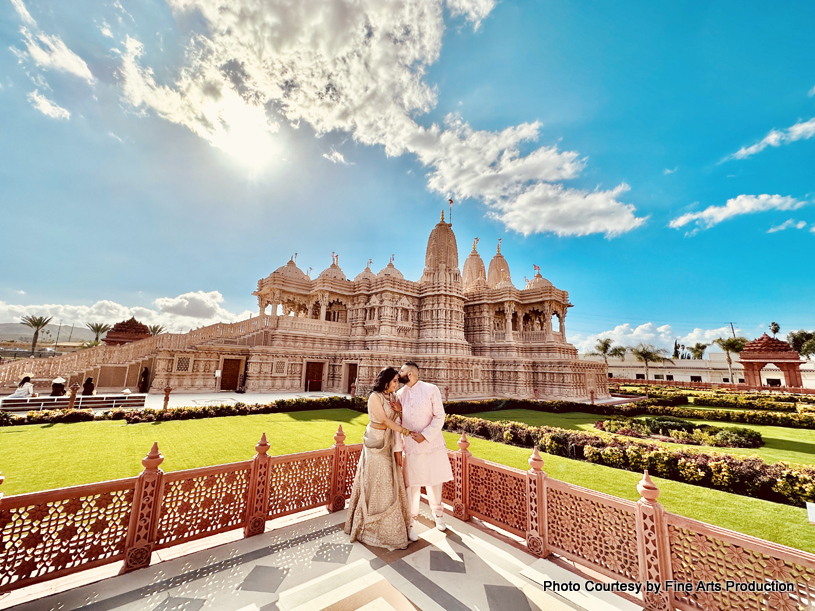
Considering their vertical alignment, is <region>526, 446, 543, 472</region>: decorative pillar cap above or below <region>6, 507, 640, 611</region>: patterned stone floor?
above

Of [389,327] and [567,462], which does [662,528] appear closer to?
[567,462]

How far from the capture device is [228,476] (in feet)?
15.3

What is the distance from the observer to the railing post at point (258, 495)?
464cm

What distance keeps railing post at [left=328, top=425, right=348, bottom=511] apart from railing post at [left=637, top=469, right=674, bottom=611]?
422 centimetres

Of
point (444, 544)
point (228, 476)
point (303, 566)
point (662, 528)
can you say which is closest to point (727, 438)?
point (662, 528)

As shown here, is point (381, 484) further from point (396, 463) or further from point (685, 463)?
point (685, 463)

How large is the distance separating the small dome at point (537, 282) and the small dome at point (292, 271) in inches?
801

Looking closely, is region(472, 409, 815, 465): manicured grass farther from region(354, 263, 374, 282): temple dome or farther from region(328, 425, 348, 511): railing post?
region(354, 263, 374, 282): temple dome

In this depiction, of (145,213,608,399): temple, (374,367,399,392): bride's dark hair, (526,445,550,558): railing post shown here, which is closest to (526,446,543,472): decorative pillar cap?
(526,445,550,558): railing post

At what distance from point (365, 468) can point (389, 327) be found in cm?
2199

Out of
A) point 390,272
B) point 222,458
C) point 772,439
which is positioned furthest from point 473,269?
point 222,458

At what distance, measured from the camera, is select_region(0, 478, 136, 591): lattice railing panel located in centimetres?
327

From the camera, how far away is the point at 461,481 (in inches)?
218

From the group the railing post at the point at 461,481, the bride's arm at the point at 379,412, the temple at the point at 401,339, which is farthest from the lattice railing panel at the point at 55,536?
the temple at the point at 401,339
